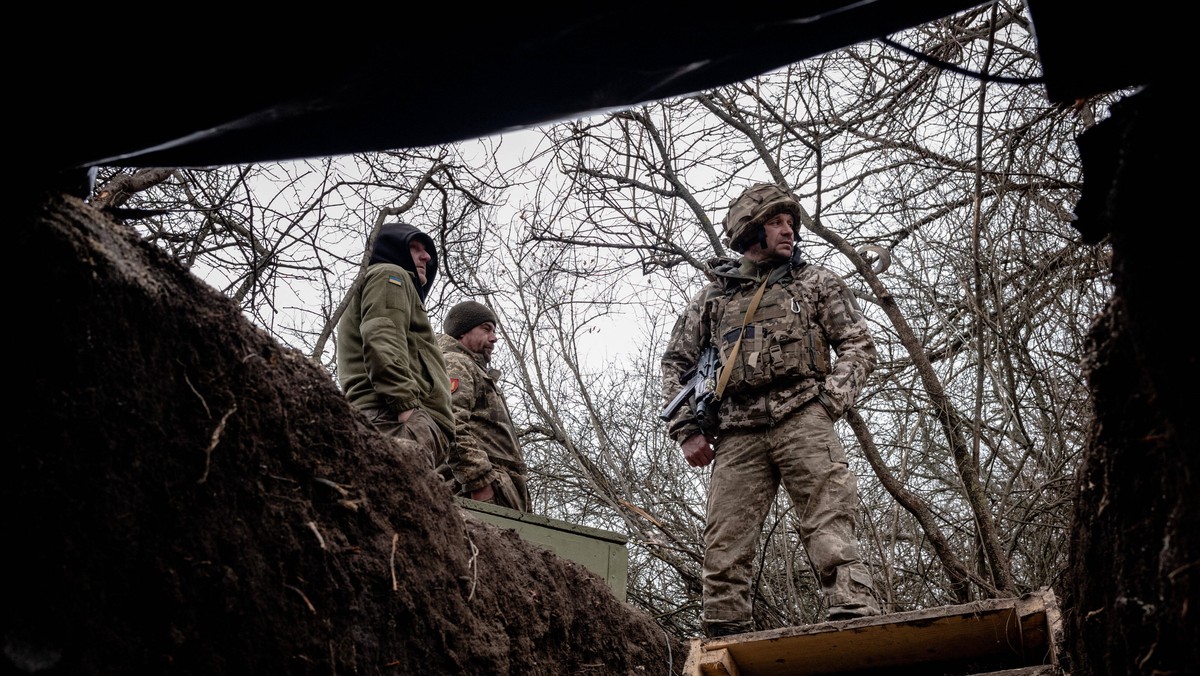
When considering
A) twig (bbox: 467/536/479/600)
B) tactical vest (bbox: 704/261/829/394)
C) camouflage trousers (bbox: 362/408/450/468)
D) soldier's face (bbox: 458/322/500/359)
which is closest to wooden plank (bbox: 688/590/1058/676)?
twig (bbox: 467/536/479/600)

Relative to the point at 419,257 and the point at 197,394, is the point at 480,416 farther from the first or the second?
the point at 197,394

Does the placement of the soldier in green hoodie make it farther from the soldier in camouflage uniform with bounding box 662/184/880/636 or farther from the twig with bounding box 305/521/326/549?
the twig with bounding box 305/521/326/549

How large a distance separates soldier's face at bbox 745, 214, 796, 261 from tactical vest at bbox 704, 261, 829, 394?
11cm

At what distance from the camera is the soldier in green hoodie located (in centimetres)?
448

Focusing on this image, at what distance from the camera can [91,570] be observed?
1830 millimetres

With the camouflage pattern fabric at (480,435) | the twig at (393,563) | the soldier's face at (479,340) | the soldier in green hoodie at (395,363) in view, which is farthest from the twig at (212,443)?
the soldier's face at (479,340)

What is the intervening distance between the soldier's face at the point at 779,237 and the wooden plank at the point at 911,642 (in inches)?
81.2

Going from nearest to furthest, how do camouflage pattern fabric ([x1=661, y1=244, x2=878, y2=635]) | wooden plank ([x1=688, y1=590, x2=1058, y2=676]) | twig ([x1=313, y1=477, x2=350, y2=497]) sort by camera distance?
twig ([x1=313, y1=477, x2=350, y2=497])
wooden plank ([x1=688, y1=590, x2=1058, y2=676])
camouflage pattern fabric ([x1=661, y1=244, x2=878, y2=635])

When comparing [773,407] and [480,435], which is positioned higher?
[480,435]

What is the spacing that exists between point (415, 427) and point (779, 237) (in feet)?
6.94

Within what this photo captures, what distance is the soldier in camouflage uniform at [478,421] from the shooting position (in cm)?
561

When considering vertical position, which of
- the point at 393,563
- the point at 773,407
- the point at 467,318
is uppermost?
the point at 467,318

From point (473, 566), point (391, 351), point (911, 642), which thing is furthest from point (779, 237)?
point (473, 566)

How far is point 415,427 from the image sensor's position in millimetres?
4492
